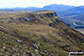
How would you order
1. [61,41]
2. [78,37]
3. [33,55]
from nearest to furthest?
[33,55] → [61,41] → [78,37]

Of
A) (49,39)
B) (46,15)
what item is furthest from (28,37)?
(46,15)

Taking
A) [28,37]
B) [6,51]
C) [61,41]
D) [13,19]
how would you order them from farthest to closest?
[13,19], [61,41], [28,37], [6,51]

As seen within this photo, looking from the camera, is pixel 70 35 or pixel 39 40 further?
pixel 70 35

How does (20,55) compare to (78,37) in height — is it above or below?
above

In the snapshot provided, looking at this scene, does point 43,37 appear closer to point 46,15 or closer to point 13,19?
point 13,19

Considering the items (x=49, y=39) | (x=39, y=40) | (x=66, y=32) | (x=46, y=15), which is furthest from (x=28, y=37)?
(x=46, y=15)

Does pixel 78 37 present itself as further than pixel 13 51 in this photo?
Yes

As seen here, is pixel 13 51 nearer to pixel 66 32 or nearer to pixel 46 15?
pixel 66 32

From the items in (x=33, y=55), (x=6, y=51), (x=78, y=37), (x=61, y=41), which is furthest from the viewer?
(x=78, y=37)

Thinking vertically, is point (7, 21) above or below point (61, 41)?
above
